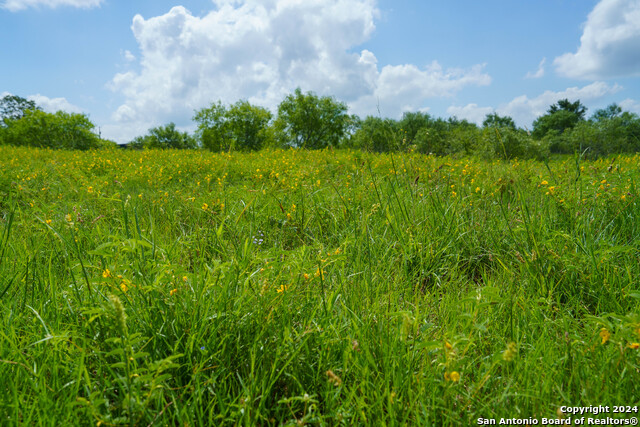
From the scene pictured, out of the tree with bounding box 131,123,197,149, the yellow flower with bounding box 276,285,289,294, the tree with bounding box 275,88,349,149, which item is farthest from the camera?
→ the tree with bounding box 131,123,197,149

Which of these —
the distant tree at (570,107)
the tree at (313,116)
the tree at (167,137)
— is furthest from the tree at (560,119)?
the tree at (167,137)

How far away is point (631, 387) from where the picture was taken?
1.28 m

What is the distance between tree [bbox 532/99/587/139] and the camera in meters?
75.7

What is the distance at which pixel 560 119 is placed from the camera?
7606 centimetres

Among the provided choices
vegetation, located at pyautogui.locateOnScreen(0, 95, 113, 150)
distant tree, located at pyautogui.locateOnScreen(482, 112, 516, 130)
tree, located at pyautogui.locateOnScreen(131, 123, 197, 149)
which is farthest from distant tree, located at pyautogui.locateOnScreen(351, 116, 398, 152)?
tree, located at pyautogui.locateOnScreen(131, 123, 197, 149)

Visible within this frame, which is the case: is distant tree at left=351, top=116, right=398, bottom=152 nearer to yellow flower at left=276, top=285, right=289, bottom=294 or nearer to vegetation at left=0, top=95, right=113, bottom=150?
yellow flower at left=276, top=285, right=289, bottom=294

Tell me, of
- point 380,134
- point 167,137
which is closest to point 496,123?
point 380,134

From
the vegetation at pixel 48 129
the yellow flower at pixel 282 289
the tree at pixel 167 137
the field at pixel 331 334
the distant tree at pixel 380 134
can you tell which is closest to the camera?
the field at pixel 331 334

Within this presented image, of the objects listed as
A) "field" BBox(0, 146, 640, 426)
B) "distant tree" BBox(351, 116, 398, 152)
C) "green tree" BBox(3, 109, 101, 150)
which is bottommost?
"field" BBox(0, 146, 640, 426)

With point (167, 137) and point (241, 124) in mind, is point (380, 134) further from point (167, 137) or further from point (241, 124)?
point (167, 137)

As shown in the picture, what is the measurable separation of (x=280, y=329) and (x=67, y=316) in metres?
1.02

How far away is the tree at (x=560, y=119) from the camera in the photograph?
75681 mm

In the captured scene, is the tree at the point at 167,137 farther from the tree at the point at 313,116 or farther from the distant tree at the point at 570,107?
the distant tree at the point at 570,107

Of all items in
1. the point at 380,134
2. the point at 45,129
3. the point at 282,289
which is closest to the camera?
the point at 282,289
